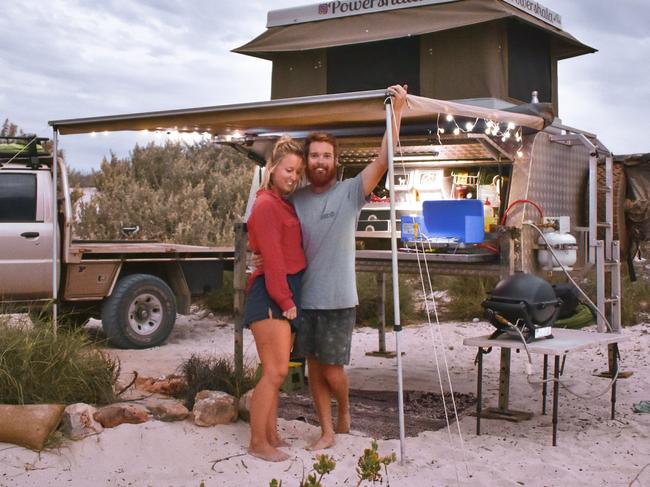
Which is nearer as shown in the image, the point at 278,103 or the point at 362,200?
the point at 362,200

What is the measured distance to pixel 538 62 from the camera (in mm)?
10031

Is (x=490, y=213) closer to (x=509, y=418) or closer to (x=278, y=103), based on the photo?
(x=509, y=418)

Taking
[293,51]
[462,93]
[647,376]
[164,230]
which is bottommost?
[647,376]

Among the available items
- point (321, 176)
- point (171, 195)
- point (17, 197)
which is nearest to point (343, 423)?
point (321, 176)

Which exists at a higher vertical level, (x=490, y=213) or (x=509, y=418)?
(x=490, y=213)

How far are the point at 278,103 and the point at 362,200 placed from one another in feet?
3.86

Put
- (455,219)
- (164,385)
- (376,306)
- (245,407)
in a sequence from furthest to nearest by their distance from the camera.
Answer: (376,306) → (455,219) → (164,385) → (245,407)

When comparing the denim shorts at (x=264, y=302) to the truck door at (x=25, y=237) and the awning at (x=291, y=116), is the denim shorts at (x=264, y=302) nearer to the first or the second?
the awning at (x=291, y=116)

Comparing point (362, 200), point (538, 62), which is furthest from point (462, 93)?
point (362, 200)

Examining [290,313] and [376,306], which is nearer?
[290,313]

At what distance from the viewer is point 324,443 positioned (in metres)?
4.71

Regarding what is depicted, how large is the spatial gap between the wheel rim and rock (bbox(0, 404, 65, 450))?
425cm

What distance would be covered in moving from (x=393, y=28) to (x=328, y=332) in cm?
576

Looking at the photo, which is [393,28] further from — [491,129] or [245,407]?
[245,407]
